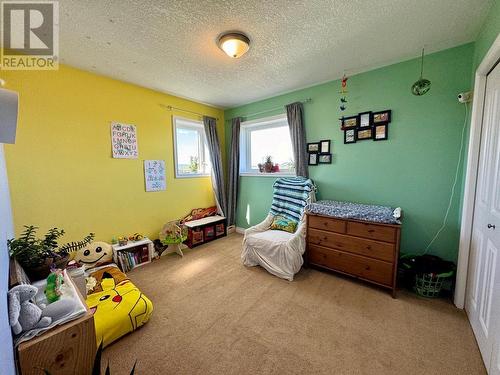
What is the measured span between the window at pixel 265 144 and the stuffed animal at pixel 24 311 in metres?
2.89

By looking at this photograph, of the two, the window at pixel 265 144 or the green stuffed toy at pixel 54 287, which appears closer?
the green stuffed toy at pixel 54 287

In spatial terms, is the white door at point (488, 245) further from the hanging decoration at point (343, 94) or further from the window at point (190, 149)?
the window at point (190, 149)

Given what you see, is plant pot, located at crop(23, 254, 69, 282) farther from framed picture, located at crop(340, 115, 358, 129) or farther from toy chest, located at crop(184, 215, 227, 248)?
framed picture, located at crop(340, 115, 358, 129)

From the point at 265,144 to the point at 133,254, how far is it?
2.61 metres

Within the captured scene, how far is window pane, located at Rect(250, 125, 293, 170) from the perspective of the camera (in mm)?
3222

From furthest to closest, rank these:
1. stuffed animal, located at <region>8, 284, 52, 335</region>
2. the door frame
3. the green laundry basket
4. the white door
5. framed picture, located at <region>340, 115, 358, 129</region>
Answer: framed picture, located at <region>340, 115, 358, 129</region> → the green laundry basket → the door frame → the white door → stuffed animal, located at <region>8, 284, 52, 335</region>

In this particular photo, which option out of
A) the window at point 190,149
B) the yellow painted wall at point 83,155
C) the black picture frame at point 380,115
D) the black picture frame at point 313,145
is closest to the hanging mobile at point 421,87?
the black picture frame at point 380,115

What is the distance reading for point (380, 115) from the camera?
2250mm

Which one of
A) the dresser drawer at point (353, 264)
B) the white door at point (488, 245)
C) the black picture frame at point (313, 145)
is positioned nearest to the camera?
the white door at point (488, 245)

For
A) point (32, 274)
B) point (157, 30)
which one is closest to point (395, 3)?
point (157, 30)

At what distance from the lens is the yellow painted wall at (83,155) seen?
1957mm

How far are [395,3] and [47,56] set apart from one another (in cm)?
305

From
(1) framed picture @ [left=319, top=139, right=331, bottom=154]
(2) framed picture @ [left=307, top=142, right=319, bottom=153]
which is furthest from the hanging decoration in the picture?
(2) framed picture @ [left=307, top=142, right=319, bottom=153]

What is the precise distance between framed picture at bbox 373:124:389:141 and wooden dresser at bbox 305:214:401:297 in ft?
3.30
